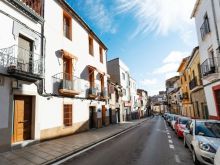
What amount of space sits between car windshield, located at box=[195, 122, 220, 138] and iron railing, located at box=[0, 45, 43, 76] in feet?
26.7

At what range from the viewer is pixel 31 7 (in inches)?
439

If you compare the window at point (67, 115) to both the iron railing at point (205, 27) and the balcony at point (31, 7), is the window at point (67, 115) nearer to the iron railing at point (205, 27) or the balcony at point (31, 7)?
the balcony at point (31, 7)

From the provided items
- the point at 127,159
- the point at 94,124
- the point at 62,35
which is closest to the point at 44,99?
the point at 62,35

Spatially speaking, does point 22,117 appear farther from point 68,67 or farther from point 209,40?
point 209,40

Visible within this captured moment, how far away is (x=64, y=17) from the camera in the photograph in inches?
601

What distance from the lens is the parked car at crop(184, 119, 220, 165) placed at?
17.4 ft

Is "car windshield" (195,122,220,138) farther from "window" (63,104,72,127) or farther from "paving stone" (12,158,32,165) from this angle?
"window" (63,104,72,127)

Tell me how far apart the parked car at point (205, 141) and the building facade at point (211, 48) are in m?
6.74

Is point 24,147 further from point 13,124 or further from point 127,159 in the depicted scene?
point 127,159

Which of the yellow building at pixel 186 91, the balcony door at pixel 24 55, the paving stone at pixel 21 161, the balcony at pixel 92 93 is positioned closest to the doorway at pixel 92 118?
the balcony at pixel 92 93

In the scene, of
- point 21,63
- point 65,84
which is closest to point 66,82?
point 65,84

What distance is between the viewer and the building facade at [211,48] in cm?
1244

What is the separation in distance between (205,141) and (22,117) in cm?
876

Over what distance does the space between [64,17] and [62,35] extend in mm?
2052
